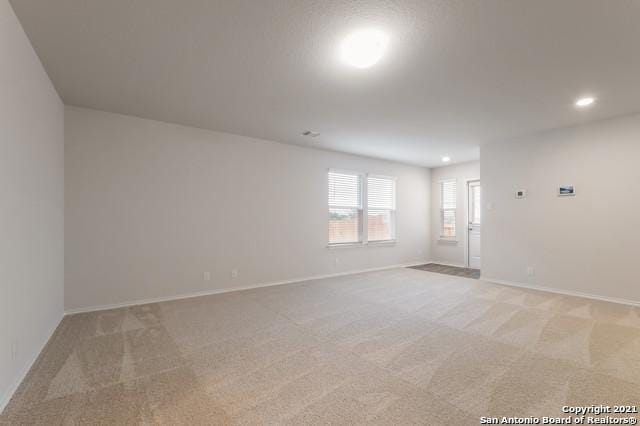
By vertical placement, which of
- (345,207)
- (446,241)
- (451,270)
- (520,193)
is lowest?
(451,270)

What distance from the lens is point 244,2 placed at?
6.40 feet

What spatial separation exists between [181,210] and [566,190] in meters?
5.81

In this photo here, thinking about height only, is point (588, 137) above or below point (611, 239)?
above

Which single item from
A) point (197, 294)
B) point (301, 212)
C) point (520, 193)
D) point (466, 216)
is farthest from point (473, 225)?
point (197, 294)

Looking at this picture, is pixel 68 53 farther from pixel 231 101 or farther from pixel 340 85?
pixel 340 85

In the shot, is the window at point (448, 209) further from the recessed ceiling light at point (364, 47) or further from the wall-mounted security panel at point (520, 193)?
the recessed ceiling light at point (364, 47)

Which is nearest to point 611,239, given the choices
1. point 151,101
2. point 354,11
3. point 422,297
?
point 422,297

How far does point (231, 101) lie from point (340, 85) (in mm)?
1342

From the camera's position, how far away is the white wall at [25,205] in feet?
6.28

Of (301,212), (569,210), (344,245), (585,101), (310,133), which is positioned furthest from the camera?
(344,245)

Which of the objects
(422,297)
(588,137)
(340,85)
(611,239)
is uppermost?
(340,85)

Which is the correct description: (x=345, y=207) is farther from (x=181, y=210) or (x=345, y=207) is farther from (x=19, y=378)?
(x=19, y=378)

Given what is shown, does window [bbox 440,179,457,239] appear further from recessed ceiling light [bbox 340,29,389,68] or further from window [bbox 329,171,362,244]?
recessed ceiling light [bbox 340,29,389,68]

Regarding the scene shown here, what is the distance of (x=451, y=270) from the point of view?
6629mm
